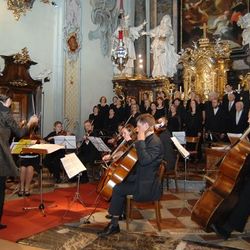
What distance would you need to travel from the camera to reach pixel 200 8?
1280 cm

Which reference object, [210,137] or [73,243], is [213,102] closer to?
[210,137]

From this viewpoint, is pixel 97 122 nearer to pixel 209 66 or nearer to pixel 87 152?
pixel 87 152

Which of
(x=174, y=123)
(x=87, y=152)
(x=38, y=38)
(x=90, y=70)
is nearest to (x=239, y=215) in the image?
(x=87, y=152)

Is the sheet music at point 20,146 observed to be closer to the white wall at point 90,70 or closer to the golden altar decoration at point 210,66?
the white wall at point 90,70

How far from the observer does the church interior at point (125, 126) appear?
13.0ft

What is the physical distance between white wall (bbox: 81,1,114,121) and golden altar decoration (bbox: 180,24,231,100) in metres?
3.10

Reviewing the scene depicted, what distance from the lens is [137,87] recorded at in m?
13.0

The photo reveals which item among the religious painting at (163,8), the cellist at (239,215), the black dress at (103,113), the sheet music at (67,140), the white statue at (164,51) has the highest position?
the religious painting at (163,8)

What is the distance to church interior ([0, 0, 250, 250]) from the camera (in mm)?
3969

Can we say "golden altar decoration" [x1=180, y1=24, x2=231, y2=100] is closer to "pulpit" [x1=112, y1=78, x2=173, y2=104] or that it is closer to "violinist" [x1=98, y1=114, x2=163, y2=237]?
"pulpit" [x1=112, y1=78, x2=173, y2=104]

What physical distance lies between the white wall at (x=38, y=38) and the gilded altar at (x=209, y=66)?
14.7ft

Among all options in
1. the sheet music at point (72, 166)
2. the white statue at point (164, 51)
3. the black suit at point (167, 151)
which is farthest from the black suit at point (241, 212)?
the white statue at point (164, 51)

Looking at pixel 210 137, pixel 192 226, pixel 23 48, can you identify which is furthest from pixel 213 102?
pixel 23 48

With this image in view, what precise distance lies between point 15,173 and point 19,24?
682cm
